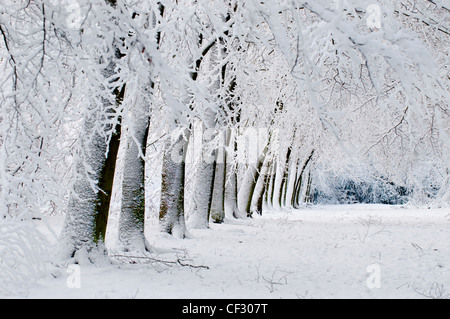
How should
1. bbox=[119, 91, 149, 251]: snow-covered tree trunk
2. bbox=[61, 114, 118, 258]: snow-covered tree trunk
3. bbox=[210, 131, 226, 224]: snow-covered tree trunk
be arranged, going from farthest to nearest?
1. bbox=[210, 131, 226, 224]: snow-covered tree trunk
2. bbox=[119, 91, 149, 251]: snow-covered tree trunk
3. bbox=[61, 114, 118, 258]: snow-covered tree trunk

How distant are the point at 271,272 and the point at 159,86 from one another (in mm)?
3262

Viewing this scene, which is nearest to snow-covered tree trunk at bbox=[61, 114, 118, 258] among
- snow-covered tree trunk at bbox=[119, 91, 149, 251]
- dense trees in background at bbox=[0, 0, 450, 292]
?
dense trees in background at bbox=[0, 0, 450, 292]

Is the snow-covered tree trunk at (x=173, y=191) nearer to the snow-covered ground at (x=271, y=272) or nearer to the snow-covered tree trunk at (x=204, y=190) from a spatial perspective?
the snow-covered ground at (x=271, y=272)

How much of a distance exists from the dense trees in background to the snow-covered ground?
2.63 ft

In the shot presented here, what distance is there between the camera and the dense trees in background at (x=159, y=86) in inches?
128

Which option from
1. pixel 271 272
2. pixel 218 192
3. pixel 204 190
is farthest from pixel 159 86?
pixel 218 192

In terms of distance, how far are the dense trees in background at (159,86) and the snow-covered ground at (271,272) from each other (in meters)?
0.80

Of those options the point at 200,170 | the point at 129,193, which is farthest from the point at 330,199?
the point at 129,193

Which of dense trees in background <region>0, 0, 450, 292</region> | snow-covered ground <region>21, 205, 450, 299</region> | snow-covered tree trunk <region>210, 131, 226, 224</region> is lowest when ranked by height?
snow-covered ground <region>21, 205, 450, 299</region>

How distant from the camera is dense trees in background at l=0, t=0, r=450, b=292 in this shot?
10.7 ft

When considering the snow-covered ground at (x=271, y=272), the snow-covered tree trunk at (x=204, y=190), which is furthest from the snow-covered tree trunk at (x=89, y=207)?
the snow-covered tree trunk at (x=204, y=190)

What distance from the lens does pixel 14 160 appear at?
466 cm

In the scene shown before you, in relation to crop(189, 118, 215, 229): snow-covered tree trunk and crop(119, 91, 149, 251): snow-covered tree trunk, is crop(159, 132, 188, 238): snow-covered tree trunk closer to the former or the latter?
crop(189, 118, 215, 229): snow-covered tree trunk
